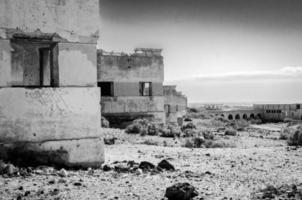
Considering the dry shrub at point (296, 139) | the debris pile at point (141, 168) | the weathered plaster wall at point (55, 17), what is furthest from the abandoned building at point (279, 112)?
the weathered plaster wall at point (55, 17)

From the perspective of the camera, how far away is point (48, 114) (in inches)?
269

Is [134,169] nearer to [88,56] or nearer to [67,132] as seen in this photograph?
[67,132]

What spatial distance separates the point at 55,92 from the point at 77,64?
70 centimetres

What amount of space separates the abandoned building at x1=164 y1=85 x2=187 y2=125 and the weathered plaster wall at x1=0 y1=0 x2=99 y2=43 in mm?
17591

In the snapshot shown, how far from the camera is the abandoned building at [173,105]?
25133mm

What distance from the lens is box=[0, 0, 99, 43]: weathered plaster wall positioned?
6543 mm

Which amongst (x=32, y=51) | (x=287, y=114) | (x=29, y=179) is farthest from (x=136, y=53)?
(x=287, y=114)

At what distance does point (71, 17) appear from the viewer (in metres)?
7.05

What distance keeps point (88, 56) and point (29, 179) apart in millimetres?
2648

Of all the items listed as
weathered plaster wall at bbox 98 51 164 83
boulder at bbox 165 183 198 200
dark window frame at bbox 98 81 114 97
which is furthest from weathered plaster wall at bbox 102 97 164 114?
boulder at bbox 165 183 198 200

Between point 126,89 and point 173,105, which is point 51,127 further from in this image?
point 173,105

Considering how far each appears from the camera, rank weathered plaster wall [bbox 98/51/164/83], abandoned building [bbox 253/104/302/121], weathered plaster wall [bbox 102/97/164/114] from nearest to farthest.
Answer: weathered plaster wall [bbox 102/97/164/114] < weathered plaster wall [bbox 98/51/164/83] < abandoned building [bbox 253/104/302/121]

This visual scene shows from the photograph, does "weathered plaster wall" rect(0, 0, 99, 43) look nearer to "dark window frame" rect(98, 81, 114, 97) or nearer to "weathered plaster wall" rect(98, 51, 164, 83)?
"weathered plaster wall" rect(98, 51, 164, 83)

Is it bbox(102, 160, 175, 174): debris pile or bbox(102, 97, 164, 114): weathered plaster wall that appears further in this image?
bbox(102, 97, 164, 114): weathered plaster wall
